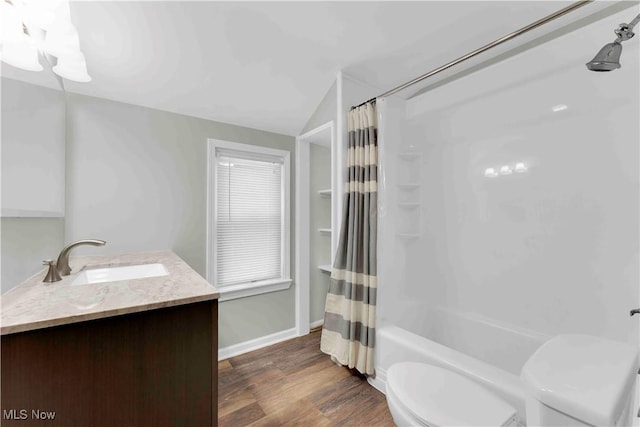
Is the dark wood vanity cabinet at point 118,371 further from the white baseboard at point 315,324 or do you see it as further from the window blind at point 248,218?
the white baseboard at point 315,324

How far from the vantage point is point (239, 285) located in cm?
238

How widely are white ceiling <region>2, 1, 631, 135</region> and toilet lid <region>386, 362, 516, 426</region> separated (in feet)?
6.57

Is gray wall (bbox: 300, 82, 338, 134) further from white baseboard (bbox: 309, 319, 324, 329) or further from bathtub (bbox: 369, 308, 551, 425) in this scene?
white baseboard (bbox: 309, 319, 324, 329)

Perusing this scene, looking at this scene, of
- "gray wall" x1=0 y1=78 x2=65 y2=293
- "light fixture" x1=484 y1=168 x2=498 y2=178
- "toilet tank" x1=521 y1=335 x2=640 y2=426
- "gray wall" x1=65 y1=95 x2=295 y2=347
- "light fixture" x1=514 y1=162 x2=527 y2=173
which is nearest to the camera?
"toilet tank" x1=521 y1=335 x2=640 y2=426

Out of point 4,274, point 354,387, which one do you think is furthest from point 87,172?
point 354,387

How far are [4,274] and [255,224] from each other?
1604mm

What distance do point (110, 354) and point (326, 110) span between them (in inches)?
84.4

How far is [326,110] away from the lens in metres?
2.32

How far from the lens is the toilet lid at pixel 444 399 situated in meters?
0.96

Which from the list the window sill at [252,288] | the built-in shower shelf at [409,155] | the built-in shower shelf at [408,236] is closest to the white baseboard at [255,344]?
the window sill at [252,288]

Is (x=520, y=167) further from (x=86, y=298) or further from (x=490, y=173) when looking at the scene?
(x=86, y=298)

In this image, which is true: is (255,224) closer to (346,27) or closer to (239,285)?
(239,285)

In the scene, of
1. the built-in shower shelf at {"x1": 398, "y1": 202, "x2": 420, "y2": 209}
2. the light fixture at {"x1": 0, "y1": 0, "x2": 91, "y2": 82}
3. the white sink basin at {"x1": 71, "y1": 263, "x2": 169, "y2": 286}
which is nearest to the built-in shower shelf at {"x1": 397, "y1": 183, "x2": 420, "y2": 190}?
the built-in shower shelf at {"x1": 398, "y1": 202, "x2": 420, "y2": 209}

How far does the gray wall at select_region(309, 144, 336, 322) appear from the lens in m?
2.75
